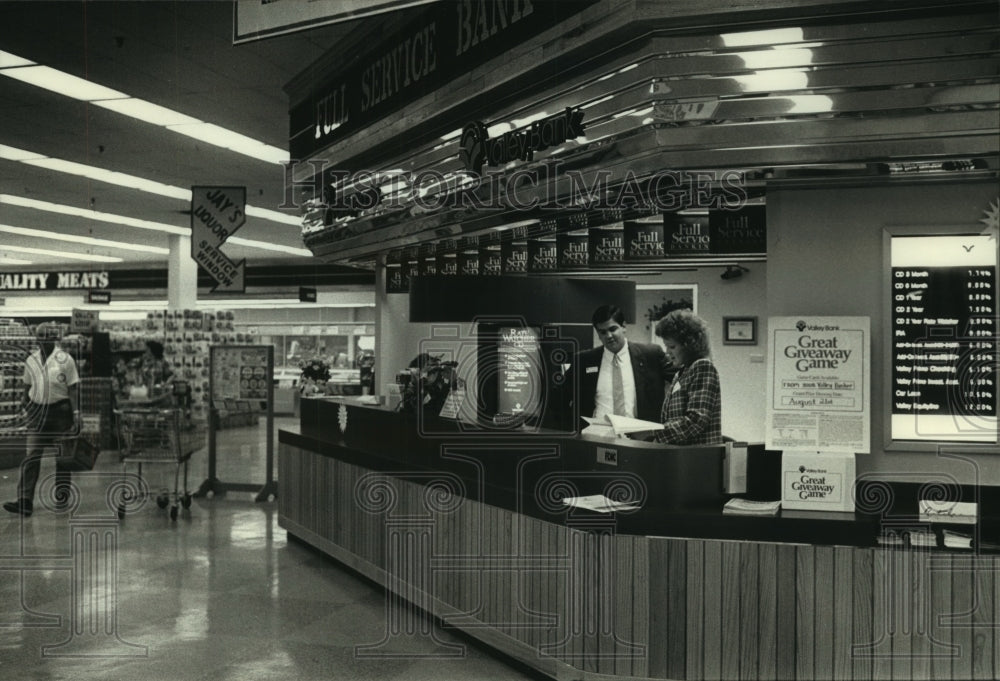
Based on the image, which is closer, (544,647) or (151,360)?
(544,647)

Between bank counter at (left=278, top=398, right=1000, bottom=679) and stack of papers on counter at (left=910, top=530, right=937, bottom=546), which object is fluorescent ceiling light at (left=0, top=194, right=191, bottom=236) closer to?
bank counter at (left=278, top=398, right=1000, bottom=679)

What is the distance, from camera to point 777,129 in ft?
12.1

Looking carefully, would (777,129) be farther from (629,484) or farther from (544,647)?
(544,647)

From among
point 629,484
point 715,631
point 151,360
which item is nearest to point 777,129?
point 629,484

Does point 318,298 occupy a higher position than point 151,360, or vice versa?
point 318,298

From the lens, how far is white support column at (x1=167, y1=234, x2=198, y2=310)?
18.0m

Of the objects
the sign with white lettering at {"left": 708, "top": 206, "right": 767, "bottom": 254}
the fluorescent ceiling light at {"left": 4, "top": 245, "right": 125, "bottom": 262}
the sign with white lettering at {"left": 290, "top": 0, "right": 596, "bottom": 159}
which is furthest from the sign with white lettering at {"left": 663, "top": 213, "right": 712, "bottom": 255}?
the fluorescent ceiling light at {"left": 4, "top": 245, "right": 125, "bottom": 262}

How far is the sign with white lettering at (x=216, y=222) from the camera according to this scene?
988 centimetres

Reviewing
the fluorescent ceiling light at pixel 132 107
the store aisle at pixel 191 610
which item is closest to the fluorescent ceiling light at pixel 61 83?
the fluorescent ceiling light at pixel 132 107

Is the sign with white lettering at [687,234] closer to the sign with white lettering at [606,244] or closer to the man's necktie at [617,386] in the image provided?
the sign with white lettering at [606,244]

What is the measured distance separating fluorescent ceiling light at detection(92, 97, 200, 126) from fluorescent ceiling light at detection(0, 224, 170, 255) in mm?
9460

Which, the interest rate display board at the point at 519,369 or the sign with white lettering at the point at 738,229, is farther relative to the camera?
the interest rate display board at the point at 519,369

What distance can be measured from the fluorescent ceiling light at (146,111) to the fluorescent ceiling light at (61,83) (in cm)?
17

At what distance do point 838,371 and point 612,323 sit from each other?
1.64m
